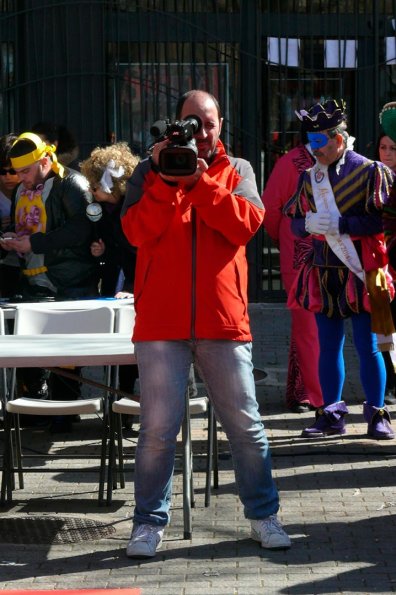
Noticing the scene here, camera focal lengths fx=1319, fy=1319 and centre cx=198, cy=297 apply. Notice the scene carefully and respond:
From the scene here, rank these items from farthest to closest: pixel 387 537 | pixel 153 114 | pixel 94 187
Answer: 1. pixel 153 114
2. pixel 94 187
3. pixel 387 537

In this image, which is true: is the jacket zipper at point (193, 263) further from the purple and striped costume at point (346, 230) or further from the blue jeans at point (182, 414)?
the purple and striped costume at point (346, 230)

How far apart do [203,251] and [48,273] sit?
10.1ft

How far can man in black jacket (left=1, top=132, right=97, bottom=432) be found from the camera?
27.3 feet

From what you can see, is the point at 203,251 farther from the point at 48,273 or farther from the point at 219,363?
the point at 48,273

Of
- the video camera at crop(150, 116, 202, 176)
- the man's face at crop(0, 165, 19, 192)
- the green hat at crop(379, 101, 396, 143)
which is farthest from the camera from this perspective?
the man's face at crop(0, 165, 19, 192)

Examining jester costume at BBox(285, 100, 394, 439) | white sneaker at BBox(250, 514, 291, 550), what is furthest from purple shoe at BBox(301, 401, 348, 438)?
white sneaker at BBox(250, 514, 291, 550)

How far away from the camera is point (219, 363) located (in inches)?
222

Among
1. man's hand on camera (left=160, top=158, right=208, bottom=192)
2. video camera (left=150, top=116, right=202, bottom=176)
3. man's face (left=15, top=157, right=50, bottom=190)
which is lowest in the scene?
man's face (left=15, top=157, right=50, bottom=190)

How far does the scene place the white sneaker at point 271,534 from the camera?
579 centimetres

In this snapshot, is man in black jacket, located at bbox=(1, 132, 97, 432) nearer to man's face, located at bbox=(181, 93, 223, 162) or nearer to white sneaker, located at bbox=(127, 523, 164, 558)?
white sneaker, located at bbox=(127, 523, 164, 558)

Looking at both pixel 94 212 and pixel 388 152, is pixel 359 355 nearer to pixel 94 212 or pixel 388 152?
pixel 388 152

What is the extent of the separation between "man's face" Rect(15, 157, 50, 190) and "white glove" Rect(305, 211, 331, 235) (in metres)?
1.81

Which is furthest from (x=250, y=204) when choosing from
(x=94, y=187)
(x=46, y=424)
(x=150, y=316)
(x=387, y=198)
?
(x=46, y=424)

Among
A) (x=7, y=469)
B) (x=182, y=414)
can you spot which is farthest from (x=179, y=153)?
(x=7, y=469)
